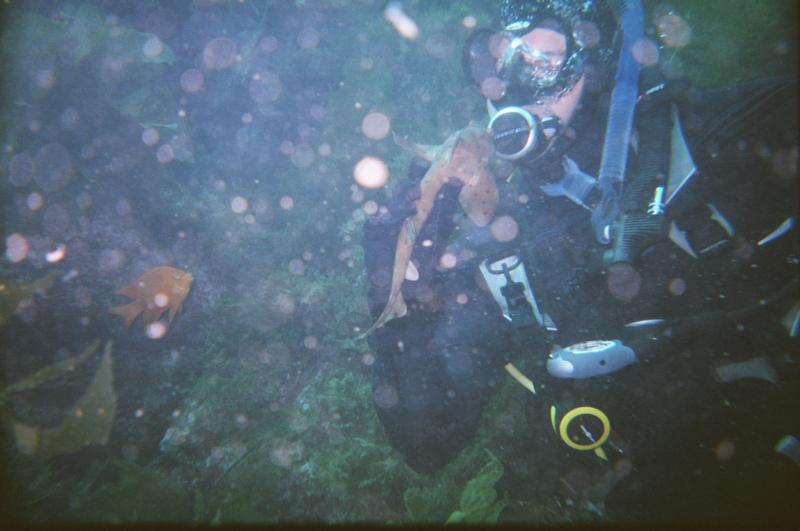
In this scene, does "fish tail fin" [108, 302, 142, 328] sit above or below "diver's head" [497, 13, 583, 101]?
below

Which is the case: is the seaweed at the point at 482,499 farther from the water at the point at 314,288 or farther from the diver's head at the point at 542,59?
the diver's head at the point at 542,59

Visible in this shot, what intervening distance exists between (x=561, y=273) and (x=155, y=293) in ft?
18.8

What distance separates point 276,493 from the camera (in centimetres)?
410

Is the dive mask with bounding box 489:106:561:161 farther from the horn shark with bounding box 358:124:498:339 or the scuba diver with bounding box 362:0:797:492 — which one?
the horn shark with bounding box 358:124:498:339

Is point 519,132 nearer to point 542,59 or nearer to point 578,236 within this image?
point 542,59

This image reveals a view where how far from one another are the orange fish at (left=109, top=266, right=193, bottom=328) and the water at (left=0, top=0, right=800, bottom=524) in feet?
0.14

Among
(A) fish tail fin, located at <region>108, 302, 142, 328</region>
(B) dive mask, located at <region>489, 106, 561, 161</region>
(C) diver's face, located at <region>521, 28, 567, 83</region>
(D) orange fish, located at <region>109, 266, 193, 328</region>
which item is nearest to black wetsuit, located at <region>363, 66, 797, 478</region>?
(B) dive mask, located at <region>489, 106, 561, 161</region>

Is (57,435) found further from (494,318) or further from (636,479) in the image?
(636,479)

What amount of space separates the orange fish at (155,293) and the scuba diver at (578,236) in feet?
12.9

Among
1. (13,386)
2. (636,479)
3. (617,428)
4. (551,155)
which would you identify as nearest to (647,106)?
(551,155)

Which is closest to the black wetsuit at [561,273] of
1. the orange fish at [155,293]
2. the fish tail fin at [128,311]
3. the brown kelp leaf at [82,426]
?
the orange fish at [155,293]

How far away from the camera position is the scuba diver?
6.89 feet

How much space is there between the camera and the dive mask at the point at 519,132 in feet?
8.58

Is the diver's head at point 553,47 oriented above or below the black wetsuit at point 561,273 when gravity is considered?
above
